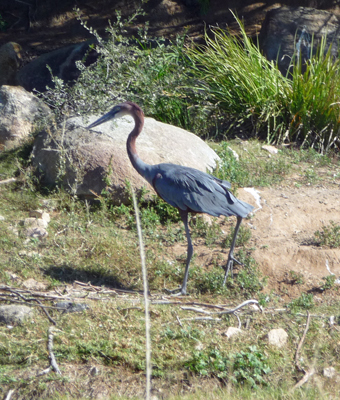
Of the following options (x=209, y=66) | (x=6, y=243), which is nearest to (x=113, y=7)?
(x=209, y=66)

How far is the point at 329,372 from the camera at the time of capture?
12.7ft

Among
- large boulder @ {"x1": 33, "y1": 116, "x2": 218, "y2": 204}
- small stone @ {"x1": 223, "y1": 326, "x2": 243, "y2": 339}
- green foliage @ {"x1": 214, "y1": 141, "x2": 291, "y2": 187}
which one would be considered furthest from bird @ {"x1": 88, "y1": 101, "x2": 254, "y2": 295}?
green foliage @ {"x1": 214, "y1": 141, "x2": 291, "y2": 187}

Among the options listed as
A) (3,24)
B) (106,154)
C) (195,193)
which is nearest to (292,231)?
(195,193)

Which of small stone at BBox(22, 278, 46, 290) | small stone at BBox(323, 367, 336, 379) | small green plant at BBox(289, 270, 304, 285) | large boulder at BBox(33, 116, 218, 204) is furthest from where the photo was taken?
large boulder at BBox(33, 116, 218, 204)

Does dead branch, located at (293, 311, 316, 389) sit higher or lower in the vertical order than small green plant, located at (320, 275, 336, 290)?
higher

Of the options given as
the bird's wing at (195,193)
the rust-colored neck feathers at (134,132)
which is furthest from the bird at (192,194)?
the rust-colored neck feathers at (134,132)

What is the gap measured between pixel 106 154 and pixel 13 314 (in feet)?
8.68

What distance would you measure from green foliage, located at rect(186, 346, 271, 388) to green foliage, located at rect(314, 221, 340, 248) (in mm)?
2089

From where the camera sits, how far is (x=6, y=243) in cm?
558

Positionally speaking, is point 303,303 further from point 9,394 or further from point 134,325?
point 9,394

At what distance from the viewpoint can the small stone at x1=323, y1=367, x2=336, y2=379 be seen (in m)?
3.84

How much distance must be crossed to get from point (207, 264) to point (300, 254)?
0.98 metres

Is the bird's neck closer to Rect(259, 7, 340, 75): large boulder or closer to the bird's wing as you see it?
the bird's wing

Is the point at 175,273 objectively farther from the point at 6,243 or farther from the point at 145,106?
the point at 145,106
